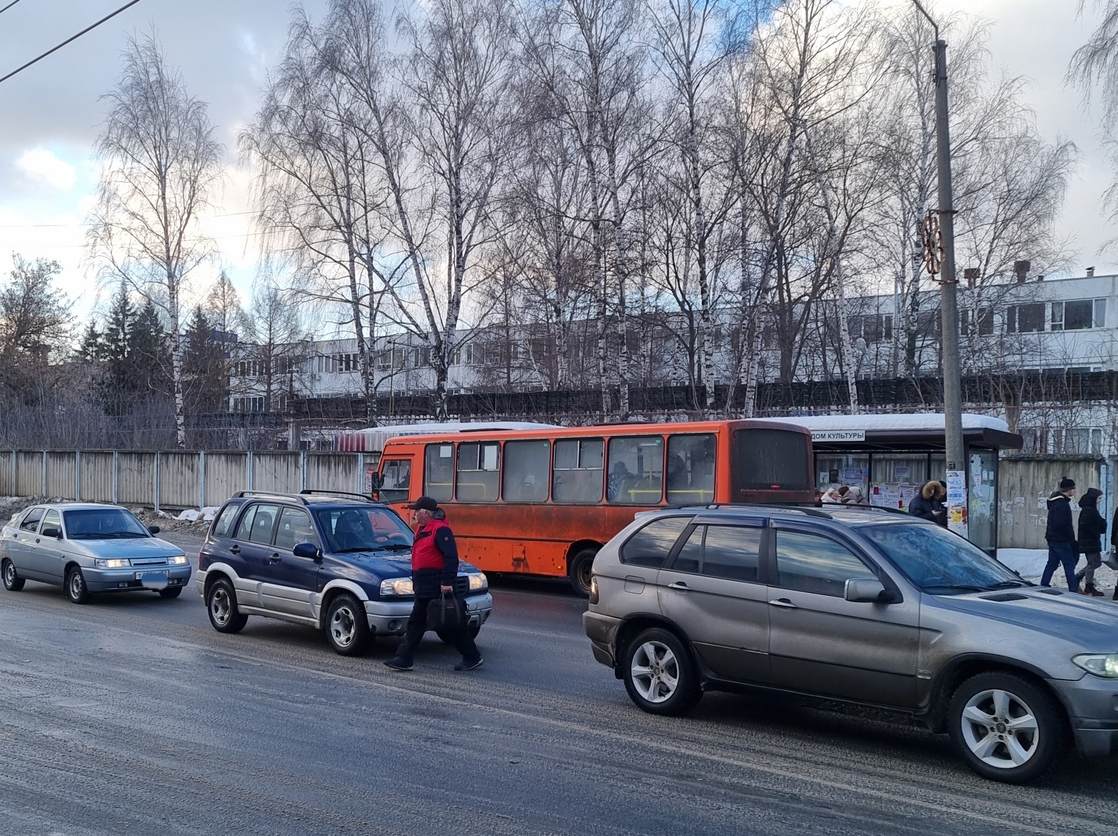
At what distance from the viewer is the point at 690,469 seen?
15.0 meters

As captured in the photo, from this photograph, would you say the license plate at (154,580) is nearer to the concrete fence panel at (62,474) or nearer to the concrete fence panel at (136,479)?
the concrete fence panel at (136,479)

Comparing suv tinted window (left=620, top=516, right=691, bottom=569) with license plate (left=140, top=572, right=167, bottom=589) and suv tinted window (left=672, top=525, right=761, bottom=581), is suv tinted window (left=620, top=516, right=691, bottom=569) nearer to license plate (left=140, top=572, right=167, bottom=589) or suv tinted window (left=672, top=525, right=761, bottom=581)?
suv tinted window (left=672, top=525, right=761, bottom=581)

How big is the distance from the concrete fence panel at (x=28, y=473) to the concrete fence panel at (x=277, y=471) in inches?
537

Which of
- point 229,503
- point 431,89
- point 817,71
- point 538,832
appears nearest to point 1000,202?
point 817,71

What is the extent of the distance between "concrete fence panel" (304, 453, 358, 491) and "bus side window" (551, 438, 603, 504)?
1257 centimetres

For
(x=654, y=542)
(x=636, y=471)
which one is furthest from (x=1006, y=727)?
(x=636, y=471)

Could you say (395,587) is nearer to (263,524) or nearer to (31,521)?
(263,524)

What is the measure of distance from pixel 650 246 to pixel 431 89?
361 inches

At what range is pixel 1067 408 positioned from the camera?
2375cm

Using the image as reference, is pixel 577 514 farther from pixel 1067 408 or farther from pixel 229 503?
pixel 1067 408

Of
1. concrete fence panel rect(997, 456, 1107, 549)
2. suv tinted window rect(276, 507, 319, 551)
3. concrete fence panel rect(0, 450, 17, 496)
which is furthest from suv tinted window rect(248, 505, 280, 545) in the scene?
concrete fence panel rect(0, 450, 17, 496)

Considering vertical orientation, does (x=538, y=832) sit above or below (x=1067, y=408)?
below

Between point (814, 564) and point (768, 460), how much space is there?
7.78m

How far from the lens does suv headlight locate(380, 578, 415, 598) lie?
34.1ft
